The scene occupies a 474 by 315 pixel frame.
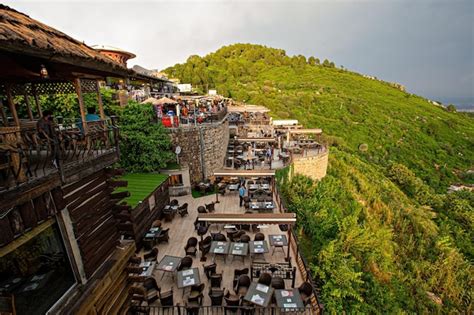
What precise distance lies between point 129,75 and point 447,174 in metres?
60.7

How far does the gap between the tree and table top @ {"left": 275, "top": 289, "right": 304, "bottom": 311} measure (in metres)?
11.6

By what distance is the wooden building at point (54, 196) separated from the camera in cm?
351

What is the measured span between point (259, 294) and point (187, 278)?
2.58 meters

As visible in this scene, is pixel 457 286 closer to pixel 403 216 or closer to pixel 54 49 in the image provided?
pixel 403 216

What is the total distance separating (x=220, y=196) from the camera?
57.1ft

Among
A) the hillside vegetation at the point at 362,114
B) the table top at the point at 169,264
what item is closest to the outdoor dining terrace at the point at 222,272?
the table top at the point at 169,264

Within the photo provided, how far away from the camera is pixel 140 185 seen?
1430 centimetres

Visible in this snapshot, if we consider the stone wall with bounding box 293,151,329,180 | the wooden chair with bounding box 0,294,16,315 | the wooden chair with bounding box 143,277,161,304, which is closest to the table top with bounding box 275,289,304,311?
the wooden chair with bounding box 143,277,161,304

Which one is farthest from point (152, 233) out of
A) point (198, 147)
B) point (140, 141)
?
point (198, 147)

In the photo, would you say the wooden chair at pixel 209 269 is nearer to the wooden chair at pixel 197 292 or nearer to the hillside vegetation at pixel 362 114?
the wooden chair at pixel 197 292

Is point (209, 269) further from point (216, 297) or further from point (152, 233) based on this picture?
point (152, 233)

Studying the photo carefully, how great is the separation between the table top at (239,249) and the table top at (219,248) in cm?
21

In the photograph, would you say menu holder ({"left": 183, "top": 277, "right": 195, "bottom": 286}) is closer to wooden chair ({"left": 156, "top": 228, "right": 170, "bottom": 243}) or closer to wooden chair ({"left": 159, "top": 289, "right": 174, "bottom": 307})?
wooden chair ({"left": 159, "top": 289, "right": 174, "bottom": 307})

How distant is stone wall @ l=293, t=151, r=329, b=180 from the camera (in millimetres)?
22484
